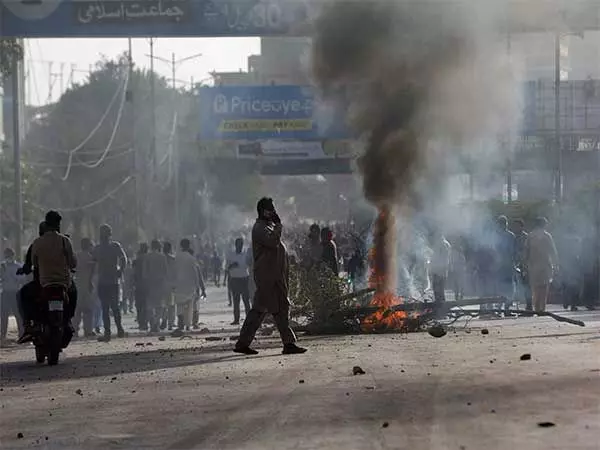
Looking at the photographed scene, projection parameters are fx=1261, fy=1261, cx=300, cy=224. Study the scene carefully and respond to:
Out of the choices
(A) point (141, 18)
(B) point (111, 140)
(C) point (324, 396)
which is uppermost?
(A) point (141, 18)

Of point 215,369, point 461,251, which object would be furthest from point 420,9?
point 215,369

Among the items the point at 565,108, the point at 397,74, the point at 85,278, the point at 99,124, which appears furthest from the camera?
the point at 99,124

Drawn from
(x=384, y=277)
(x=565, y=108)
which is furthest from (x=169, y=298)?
(x=565, y=108)

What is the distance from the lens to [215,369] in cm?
1177

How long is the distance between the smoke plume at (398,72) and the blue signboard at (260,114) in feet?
64.6

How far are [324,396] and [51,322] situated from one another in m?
4.84

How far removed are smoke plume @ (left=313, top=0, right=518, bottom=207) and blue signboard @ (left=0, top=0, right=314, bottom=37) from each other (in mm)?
3399

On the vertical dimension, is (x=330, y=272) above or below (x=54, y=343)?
above

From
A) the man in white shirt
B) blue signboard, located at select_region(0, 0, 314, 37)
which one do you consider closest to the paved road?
the man in white shirt

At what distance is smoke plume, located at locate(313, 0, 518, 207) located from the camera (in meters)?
18.8

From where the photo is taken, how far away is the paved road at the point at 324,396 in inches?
292

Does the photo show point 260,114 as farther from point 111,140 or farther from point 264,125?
point 111,140

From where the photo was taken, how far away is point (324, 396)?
9219mm

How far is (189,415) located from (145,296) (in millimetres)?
11997
